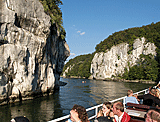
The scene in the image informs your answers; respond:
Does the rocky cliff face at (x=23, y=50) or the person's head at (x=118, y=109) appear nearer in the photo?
the person's head at (x=118, y=109)

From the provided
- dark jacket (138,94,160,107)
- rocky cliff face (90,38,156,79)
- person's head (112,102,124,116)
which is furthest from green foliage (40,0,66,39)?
rocky cliff face (90,38,156,79)

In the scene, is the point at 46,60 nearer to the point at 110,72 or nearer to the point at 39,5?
the point at 39,5

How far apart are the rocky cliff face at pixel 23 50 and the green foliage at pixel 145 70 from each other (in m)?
57.2

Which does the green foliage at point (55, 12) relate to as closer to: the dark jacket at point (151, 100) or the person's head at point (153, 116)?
the dark jacket at point (151, 100)

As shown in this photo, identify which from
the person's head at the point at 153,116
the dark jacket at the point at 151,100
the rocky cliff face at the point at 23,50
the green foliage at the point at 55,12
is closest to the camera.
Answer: the person's head at the point at 153,116

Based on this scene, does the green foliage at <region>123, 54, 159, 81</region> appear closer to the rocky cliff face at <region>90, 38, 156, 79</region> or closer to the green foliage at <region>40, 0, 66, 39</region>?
the rocky cliff face at <region>90, 38, 156, 79</region>

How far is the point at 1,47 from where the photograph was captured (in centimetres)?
1548

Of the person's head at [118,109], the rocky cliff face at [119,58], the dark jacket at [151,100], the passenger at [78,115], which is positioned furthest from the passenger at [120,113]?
the rocky cliff face at [119,58]

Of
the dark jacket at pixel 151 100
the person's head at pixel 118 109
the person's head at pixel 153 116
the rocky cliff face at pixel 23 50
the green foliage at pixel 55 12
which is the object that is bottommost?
the dark jacket at pixel 151 100

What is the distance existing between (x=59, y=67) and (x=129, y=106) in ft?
96.5

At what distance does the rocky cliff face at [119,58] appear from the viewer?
7900 centimetres

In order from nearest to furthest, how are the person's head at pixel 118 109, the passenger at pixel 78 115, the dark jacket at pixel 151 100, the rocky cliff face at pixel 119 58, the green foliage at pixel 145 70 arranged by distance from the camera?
the passenger at pixel 78 115
the person's head at pixel 118 109
the dark jacket at pixel 151 100
the green foliage at pixel 145 70
the rocky cliff face at pixel 119 58

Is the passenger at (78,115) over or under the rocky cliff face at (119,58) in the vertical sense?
under

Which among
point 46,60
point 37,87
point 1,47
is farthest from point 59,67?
point 1,47
